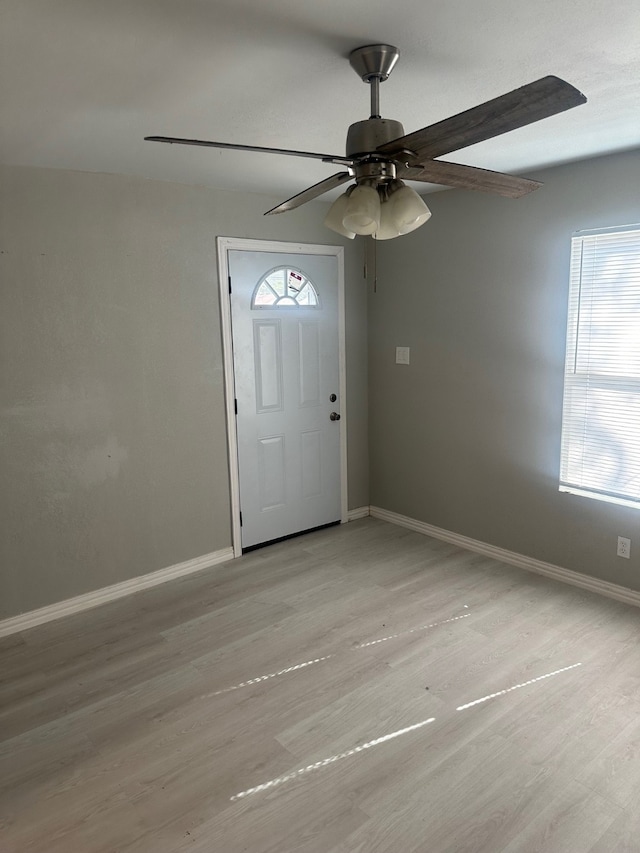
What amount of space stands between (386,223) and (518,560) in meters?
2.64

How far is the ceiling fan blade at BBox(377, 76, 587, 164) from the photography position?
119cm

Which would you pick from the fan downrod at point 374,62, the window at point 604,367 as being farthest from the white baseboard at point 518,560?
the fan downrod at point 374,62

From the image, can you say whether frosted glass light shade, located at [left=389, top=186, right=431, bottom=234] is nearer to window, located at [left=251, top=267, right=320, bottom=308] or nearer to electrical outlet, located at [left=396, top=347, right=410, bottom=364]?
window, located at [left=251, top=267, right=320, bottom=308]

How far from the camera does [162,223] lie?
3.35 metres

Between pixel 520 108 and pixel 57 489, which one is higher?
pixel 520 108

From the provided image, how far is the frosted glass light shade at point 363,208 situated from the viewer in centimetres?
171

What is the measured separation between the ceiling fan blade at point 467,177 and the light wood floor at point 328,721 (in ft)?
6.53

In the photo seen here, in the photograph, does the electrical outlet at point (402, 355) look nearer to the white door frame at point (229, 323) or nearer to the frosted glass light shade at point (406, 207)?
the white door frame at point (229, 323)

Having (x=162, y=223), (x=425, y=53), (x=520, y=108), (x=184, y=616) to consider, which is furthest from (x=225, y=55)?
(x=184, y=616)

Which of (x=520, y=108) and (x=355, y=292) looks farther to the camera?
(x=355, y=292)

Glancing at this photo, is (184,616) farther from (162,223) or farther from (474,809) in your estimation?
(162,223)

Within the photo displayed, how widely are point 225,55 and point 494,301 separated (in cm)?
236

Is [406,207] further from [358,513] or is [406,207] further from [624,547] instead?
[358,513]

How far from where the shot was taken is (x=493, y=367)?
12.1 feet
